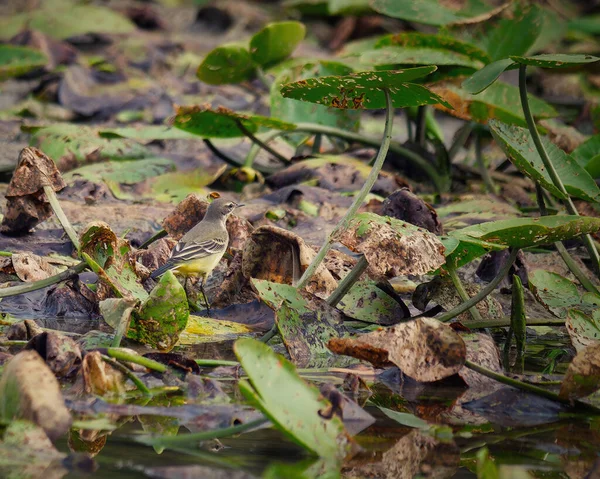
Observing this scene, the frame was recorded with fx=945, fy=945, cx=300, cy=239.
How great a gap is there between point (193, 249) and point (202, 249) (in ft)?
0.35

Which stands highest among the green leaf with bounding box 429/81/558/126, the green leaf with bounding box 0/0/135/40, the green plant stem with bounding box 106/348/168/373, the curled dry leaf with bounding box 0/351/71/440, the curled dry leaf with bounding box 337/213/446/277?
the curled dry leaf with bounding box 0/351/71/440

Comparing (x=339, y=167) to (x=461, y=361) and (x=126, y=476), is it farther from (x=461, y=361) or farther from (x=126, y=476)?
(x=126, y=476)

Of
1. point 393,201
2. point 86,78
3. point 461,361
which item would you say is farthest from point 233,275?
point 86,78

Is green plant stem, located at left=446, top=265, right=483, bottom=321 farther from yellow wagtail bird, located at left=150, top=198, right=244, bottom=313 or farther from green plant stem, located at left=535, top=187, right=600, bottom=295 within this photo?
yellow wagtail bird, located at left=150, top=198, right=244, bottom=313

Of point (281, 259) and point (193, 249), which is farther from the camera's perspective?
point (193, 249)

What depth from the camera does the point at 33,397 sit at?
2314 millimetres

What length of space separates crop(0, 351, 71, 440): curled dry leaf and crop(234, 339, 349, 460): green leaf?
468 mm

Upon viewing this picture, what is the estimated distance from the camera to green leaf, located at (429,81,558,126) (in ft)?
16.7

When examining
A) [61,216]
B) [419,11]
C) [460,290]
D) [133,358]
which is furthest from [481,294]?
[419,11]

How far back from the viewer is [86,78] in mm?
8461

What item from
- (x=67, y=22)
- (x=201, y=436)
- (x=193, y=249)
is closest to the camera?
(x=201, y=436)

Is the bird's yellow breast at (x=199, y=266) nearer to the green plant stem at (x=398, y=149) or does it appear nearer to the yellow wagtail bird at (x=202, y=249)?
the yellow wagtail bird at (x=202, y=249)

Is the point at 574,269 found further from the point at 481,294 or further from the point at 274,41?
the point at 274,41

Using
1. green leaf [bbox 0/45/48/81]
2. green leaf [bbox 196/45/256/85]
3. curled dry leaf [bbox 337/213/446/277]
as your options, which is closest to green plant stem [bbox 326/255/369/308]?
curled dry leaf [bbox 337/213/446/277]
